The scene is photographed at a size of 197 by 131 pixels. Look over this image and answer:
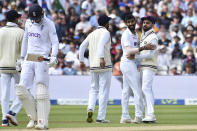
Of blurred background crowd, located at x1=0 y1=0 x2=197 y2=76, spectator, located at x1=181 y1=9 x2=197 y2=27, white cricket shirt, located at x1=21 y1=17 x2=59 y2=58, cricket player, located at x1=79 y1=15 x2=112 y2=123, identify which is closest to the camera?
white cricket shirt, located at x1=21 y1=17 x2=59 y2=58

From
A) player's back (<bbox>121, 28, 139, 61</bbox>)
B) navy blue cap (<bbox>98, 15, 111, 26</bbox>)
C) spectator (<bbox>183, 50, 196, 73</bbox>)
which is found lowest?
player's back (<bbox>121, 28, 139, 61</bbox>)

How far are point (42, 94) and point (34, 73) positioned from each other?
1.68ft

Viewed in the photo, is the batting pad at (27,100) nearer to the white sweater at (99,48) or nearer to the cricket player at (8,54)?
the cricket player at (8,54)

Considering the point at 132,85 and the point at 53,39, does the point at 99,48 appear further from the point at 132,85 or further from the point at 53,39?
the point at 53,39

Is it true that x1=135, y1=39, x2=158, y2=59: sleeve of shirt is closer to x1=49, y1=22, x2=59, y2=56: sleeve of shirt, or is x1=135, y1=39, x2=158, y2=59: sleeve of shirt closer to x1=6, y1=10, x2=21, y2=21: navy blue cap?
x1=49, y1=22, x2=59, y2=56: sleeve of shirt

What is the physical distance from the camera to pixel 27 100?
1178cm

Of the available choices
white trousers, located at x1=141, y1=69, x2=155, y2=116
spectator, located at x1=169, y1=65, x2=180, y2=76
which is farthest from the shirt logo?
spectator, located at x1=169, y1=65, x2=180, y2=76

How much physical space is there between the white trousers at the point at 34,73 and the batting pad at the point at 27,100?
18 cm

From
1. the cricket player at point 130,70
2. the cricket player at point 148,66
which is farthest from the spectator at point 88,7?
the cricket player at point 130,70

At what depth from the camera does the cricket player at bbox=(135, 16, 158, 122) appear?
43.8ft

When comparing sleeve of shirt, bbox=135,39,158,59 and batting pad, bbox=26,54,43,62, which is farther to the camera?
sleeve of shirt, bbox=135,39,158,59

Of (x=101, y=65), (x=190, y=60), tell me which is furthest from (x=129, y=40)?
(x=190, y=60)

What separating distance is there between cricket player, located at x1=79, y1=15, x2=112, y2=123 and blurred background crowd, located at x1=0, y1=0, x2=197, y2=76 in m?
8.32

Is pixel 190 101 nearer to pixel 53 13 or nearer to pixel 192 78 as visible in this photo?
pixel 192 78
